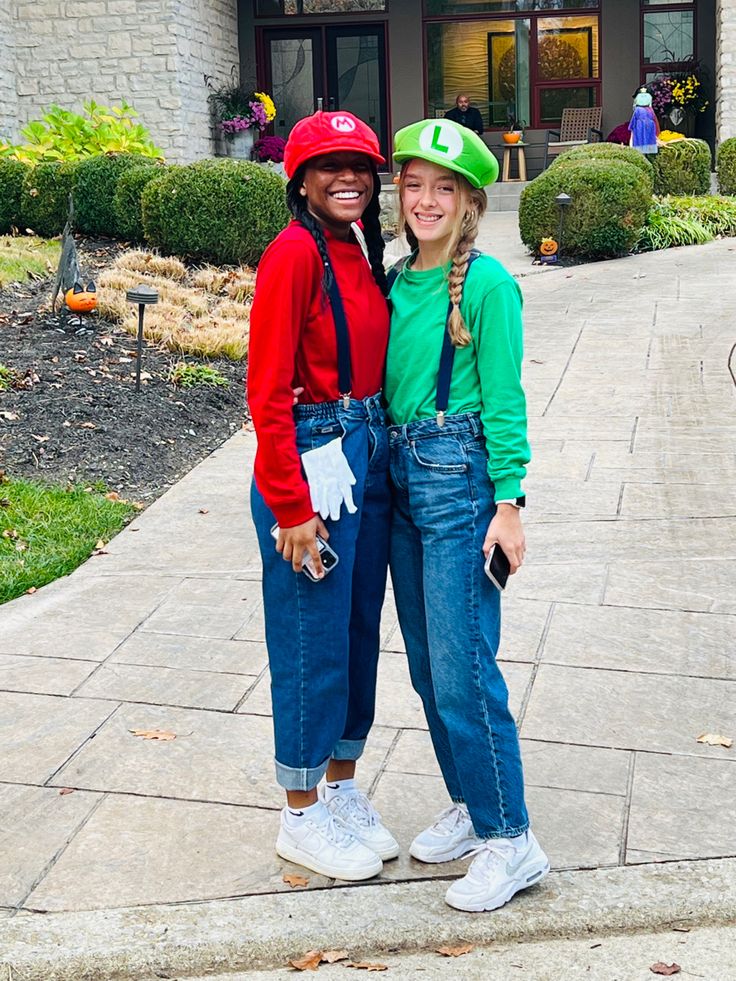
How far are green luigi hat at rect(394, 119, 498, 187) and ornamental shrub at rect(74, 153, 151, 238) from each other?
10.8 metres

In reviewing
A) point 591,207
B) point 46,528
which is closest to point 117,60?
point 591,207

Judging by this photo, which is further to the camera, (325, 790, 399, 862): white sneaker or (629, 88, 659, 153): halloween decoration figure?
(629, 88, 659, 153): halloween decoration figure

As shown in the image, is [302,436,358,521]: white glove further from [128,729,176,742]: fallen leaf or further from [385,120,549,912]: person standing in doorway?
[128,729,176,742]: fallen leaf

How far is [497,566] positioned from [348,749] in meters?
0.74

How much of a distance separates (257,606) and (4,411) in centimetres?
311

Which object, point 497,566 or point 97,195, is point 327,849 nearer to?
point 497,566

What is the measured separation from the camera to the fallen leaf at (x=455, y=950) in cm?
293

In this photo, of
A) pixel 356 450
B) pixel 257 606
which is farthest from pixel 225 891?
pixel 257 606

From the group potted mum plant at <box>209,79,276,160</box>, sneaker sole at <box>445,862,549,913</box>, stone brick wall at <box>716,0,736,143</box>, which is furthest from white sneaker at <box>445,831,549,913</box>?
stone brick wall at <box>716,0,736,143</box>

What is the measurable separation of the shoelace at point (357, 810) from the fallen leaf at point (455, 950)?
1.43ft

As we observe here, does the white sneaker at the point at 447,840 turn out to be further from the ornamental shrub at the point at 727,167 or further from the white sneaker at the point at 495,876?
the ornamental shrub at the point at 727,167

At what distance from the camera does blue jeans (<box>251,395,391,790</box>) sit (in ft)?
9.68

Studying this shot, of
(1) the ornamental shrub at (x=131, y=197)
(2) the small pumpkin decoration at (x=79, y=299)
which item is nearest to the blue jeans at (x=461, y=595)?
(2) the small pumpkin decoration at (x=79, y=299)

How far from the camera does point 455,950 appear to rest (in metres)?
2.94
